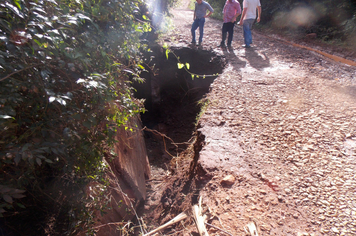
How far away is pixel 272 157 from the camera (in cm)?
278

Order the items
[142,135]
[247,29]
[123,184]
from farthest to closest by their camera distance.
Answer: [247,29]
[142,135]
[123,184]

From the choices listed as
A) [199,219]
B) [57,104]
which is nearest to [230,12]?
[199,219]

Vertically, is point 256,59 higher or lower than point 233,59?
higher

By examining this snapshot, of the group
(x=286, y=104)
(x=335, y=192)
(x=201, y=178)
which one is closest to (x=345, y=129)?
(x=286, y=104)

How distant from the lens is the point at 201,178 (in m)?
2.72

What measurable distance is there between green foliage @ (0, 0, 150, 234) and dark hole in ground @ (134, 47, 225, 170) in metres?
3.69

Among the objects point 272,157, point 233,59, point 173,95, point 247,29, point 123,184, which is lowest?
point 173,95

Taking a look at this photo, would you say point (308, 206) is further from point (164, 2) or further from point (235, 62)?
point (164, 2)

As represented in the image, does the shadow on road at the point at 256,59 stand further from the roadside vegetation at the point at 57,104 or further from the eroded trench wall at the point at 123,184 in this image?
the roadside vegetation at the point at 57,104

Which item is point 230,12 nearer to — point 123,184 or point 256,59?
point 256,59

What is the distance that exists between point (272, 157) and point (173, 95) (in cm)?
544

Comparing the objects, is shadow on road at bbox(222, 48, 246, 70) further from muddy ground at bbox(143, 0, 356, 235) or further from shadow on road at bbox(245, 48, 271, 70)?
shadow on road at bbox(245, 48, 271, 70)

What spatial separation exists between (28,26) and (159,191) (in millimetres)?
3560

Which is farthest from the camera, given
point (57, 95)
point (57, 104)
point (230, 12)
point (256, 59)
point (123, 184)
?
point (230, 12)
